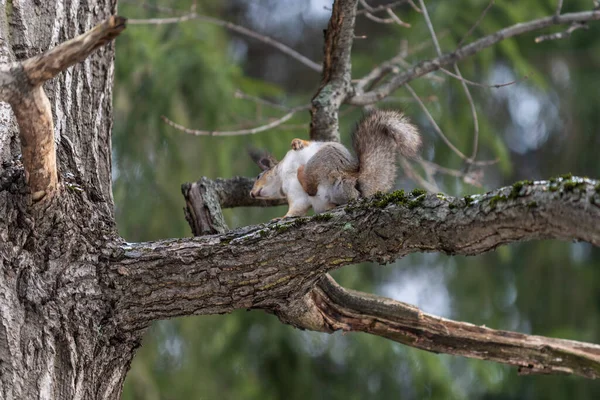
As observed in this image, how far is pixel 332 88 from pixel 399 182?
2.37 ft

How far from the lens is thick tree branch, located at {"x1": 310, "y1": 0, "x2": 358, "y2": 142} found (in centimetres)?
257

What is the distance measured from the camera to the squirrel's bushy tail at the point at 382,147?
7.56 feet

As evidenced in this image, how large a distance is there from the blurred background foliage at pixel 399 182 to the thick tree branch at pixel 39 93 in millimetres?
1543

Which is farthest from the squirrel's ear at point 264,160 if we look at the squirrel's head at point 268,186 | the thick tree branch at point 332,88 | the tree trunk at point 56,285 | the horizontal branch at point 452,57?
the tree trunk at point 56,285

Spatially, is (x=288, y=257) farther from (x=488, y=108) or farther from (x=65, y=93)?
(x=488, y=108)

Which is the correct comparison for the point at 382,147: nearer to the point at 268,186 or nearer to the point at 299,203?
the point at 299,203

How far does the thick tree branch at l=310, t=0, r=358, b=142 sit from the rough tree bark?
2.25 ft

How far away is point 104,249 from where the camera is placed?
75.5 inches

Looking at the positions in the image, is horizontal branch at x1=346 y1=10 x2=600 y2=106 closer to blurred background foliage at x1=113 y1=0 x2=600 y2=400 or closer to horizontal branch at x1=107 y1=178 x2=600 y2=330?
blurred background foliage at x1=113 y1=0 x2=600 y2=400

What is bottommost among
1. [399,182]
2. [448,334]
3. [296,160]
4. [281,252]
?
[448,334]

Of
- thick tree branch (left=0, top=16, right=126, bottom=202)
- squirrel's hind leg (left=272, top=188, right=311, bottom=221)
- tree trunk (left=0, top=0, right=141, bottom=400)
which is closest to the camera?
thick tree branch (left=0, top=16, right=126, bottom=202)

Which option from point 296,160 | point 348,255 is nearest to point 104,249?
point 348,255

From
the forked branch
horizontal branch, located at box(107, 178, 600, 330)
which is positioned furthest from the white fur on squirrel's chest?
horizontal branch, located at box(107, 178, 600, 330)

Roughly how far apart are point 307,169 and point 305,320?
0.47m
